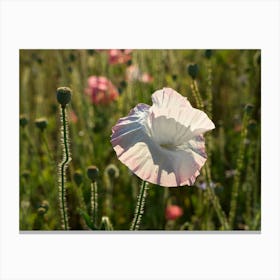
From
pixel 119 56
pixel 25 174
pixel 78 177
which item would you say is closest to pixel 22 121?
pixel 25 174

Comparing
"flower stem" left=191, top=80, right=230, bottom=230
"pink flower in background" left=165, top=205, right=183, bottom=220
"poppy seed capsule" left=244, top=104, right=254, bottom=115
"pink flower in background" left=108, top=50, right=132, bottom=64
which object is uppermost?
"pink flower in background" left=108, top=50, right=132, bottom=64

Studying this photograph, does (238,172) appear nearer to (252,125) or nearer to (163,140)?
(252,125)

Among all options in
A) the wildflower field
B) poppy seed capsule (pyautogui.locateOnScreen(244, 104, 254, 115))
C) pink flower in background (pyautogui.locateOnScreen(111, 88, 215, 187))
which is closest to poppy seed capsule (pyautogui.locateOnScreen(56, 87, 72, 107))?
pink flower in background (pyautogui.locateOnScreen(111, 88, 215, 187))

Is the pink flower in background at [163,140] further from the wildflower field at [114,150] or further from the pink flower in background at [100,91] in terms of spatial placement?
the pink flower in background at [100,91]

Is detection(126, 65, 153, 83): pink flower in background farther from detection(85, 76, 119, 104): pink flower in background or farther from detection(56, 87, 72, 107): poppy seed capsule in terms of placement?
detection(56, 87, 72, 107): poppy seed capsule

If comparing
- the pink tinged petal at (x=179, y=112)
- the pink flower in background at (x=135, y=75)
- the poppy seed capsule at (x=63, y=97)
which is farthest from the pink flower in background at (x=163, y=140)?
the pink flower in background at (x=135, y=75)
